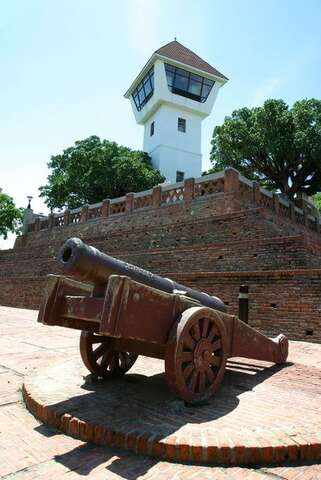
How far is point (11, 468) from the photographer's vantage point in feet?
7.30

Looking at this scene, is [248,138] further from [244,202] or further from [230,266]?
[230,266]

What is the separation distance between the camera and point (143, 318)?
2.91 m

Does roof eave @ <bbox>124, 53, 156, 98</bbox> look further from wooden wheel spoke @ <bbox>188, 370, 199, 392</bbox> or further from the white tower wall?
wooden wheel spoke @ <bbox>188, 370, 199, 392</bbox>

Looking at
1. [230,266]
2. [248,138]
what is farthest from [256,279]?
[248,138]

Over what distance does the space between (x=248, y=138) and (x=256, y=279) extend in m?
20.2

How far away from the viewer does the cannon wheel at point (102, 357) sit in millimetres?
3803

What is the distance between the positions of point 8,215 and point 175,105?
19117 millimetres

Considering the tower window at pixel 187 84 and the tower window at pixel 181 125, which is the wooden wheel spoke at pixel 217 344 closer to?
the tower window at pixel 181 125

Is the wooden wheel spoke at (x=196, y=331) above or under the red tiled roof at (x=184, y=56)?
under

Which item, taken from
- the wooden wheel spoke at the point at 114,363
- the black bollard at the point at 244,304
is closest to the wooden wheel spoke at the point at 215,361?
the wooden wheel spoke at the point at 114,363

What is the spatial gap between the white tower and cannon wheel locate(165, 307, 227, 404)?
29608 mm

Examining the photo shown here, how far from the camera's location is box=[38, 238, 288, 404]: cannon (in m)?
2.80

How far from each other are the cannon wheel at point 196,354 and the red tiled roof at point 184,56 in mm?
34544

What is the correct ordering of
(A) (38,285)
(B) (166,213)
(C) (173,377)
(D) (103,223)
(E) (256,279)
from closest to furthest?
(C) (173,377)
(E) (256,279)
(A) (38,285)
(B) (166,213)
(D) (103,223)
